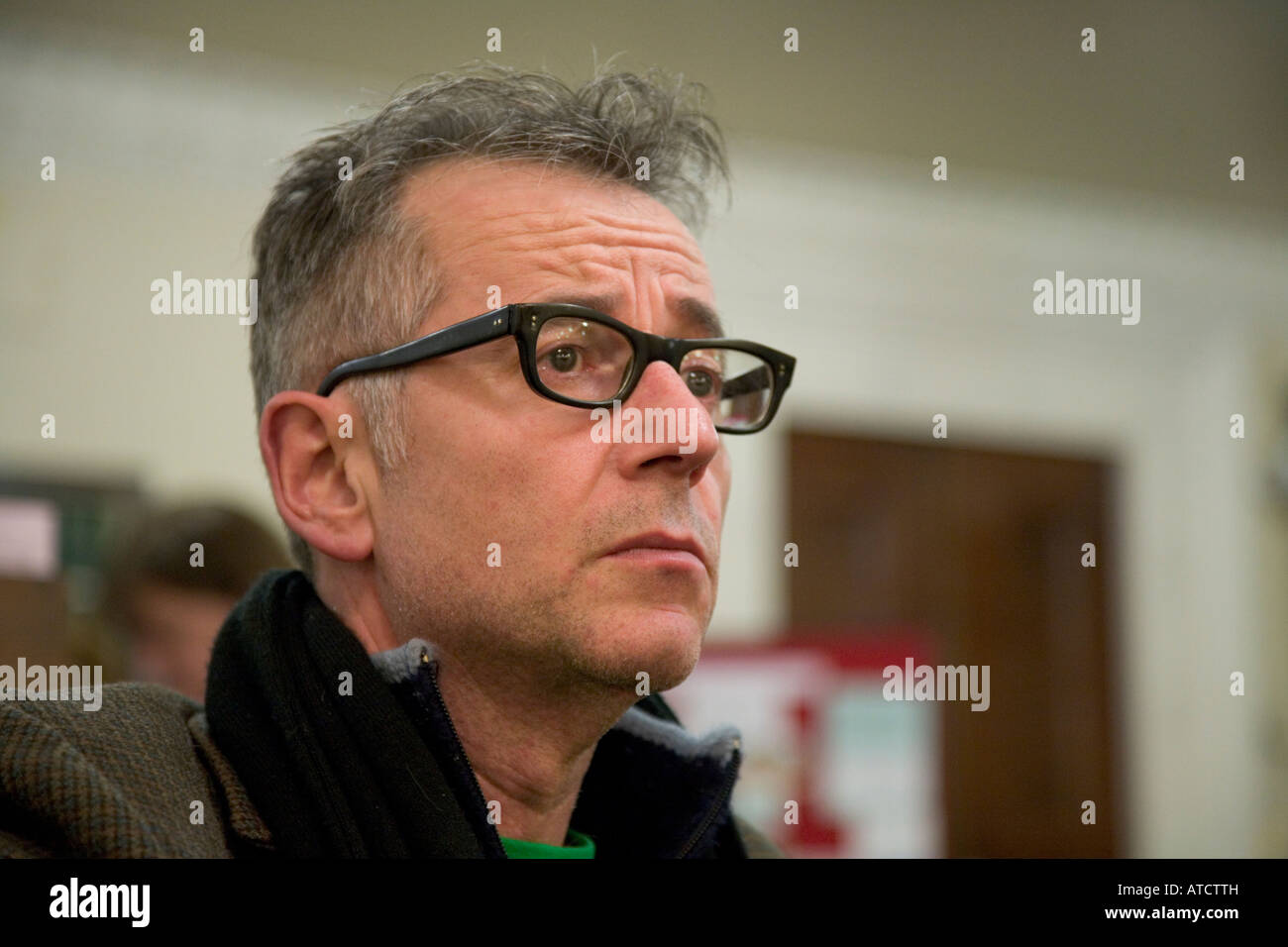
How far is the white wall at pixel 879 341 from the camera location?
355 cm

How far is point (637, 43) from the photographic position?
112 inches

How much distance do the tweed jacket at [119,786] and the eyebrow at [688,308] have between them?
0.48 m

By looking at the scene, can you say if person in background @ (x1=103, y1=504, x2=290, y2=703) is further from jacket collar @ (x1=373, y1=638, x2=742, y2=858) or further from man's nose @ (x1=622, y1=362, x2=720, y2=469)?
man's nose @ (x1=622, y1=362, x2=720, y2=469)

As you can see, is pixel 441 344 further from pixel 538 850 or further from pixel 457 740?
pixel 538 850

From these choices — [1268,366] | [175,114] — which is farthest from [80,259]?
[1268,366]

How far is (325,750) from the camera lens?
1.12m

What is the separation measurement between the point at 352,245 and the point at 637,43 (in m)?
1.72

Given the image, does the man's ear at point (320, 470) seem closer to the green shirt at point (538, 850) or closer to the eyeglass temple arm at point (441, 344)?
the eyeglass temple arm at point (441, 344)

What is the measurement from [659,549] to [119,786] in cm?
46

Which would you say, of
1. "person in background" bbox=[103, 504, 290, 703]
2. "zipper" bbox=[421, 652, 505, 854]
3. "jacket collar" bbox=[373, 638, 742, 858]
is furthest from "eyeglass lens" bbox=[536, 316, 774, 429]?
"person in background" bbox=[103, 504, 290, 703]

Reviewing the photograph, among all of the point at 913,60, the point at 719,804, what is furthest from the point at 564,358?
the point at 913,60

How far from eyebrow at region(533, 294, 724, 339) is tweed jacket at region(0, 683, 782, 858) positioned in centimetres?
48

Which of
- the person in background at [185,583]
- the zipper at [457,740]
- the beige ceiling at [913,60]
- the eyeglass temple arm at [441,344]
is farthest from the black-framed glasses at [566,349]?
the beige ceiling at [913,60]
